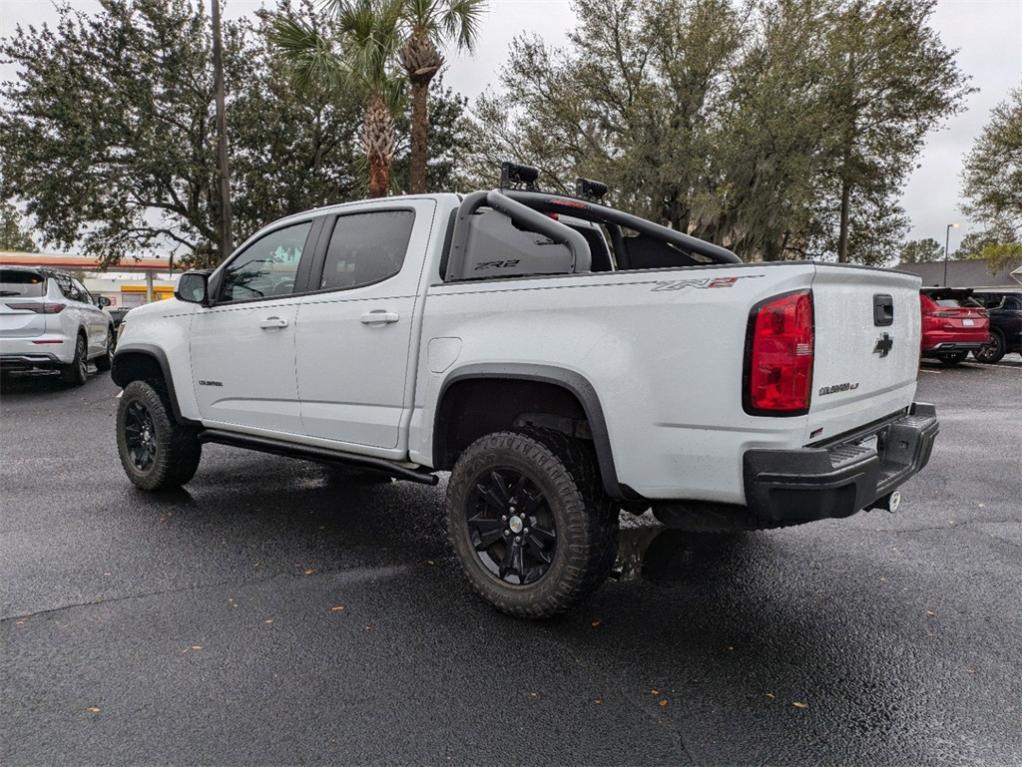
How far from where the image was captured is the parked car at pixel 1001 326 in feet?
55.5

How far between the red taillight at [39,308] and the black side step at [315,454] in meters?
7.22

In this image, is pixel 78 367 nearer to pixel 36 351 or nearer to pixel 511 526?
pixel 36 351

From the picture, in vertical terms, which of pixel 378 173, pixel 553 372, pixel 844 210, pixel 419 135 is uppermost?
pixel 419 135

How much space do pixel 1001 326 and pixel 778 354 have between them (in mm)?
17756

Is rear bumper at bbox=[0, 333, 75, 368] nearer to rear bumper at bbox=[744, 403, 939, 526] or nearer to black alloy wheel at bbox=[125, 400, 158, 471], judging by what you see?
black alloy wheel at bbox=[125, 400, 158, 471]

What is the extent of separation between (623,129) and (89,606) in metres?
20.5

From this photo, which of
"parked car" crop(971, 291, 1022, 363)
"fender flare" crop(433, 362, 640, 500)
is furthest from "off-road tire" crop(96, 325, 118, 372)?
"parked car" crop(971, 291, 1022, 363)

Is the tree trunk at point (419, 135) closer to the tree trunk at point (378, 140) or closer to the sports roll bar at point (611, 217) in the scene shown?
the tree trunk at point (378, 140)

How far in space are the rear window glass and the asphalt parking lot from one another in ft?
22.6

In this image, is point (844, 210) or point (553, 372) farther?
point (844, 210)

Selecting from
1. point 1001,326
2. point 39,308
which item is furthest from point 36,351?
point 1001,326

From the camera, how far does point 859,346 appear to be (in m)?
3.06

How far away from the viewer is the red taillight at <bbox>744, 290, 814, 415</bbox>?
2631mm

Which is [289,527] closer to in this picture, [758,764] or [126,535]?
[126,535]
